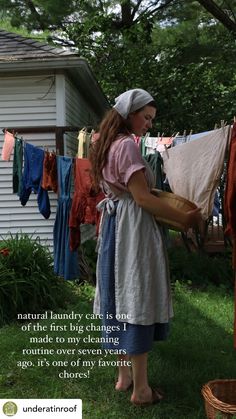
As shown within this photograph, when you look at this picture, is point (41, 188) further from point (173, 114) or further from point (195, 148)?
point (173, 114)

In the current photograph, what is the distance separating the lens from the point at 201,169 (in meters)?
3.01

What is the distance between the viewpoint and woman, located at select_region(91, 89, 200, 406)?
103 inches

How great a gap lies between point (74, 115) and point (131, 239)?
16.8 feet

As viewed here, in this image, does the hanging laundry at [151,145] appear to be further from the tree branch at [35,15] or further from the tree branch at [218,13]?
the tree branch at [35,15]

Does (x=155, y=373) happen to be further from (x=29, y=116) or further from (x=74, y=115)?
(x=74, y=115)

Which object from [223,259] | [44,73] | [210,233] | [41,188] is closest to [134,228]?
[41,188]

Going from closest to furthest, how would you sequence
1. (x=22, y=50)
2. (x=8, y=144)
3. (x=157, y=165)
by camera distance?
(x=157, y=165), (x=8, y=144), (x=22, y=50)

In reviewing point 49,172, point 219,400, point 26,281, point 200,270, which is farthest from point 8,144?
point 219,400

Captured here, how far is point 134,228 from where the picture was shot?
8.73ft

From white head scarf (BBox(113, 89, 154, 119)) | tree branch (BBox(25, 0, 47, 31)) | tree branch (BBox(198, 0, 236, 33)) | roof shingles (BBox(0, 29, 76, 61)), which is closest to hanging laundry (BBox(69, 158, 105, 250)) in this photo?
roof shingles (BBox(0, 29, 76, 61))

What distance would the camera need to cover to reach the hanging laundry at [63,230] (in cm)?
532

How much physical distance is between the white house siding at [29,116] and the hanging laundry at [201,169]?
375cm

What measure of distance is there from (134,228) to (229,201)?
518mm

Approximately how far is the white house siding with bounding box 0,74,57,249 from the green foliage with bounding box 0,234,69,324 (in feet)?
3.86
